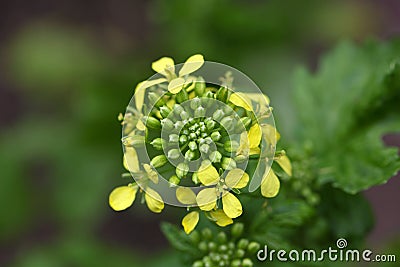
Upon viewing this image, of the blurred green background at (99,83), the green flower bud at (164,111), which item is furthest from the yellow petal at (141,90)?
the blurred green background at (99,83)

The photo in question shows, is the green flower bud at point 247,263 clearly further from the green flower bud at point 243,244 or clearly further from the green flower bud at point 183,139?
the green flower bud at point 183,139

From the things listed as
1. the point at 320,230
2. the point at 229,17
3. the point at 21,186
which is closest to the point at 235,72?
the point at 320,230

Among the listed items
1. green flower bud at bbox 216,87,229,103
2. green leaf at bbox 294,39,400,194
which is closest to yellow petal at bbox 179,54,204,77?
green flower bud at bbox 216,87,229,103

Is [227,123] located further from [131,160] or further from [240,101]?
[131,160]

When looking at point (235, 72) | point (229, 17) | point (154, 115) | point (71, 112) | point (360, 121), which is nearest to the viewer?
point (154, 115)

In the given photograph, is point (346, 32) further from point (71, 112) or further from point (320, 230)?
point (320, 230)

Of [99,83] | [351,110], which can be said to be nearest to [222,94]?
[351,110]
